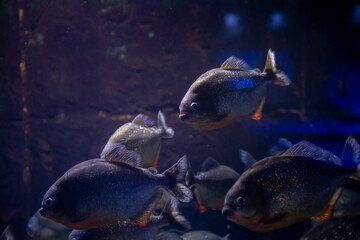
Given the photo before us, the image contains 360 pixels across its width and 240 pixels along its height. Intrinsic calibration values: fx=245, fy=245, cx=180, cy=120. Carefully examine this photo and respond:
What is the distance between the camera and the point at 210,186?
10.3 ft

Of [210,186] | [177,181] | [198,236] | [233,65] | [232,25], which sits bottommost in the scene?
[198,236]

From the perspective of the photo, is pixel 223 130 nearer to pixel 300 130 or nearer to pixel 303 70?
pixel 300 130

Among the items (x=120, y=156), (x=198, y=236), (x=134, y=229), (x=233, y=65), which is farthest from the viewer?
(x=198, y=236)

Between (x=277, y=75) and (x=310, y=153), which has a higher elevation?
(x=277, y=75)

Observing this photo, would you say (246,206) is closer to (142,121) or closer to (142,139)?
(142,139)

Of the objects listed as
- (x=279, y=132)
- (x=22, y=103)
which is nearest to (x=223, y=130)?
(x=279, y=132)

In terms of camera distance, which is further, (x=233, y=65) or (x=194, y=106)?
(x=233, y=65)

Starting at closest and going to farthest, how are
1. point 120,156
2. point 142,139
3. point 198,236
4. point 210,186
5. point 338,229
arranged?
point 338,229 → point 120,156 → point 142,139 → point 210,186 → point 198,236

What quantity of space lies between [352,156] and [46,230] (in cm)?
377

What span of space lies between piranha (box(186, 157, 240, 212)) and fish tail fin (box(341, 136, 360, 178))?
1.42 m

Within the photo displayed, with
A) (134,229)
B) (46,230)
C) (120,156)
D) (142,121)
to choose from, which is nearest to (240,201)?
(120,156)

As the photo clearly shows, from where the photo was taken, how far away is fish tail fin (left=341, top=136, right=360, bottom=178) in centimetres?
193

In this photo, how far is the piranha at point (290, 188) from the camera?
1831 millimetres

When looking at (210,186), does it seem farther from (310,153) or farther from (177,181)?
(310,153)
